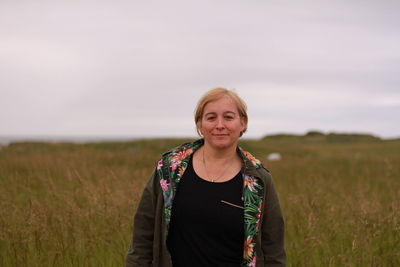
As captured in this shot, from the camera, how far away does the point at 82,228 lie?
4078 millimetres

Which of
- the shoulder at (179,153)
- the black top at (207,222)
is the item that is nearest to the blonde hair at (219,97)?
the shoulder at (179,153)

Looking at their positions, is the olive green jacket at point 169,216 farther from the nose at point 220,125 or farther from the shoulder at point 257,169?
the nose at point 220,125

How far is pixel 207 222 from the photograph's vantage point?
2.24m

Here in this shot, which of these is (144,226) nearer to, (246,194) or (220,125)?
(246,194)

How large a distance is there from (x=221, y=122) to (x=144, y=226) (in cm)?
79

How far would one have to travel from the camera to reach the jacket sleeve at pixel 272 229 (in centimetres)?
231

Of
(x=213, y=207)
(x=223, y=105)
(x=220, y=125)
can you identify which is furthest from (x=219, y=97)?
(x=213, y=207)

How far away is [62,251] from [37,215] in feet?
1.32

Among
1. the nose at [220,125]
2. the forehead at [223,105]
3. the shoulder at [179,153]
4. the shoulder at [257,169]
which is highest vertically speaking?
the forehead at [223,105]

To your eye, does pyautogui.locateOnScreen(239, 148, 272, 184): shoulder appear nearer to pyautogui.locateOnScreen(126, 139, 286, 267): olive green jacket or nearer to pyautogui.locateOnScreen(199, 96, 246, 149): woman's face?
pyautogui.locateOnScreen(126, 139, 286, 267): olive green jacket

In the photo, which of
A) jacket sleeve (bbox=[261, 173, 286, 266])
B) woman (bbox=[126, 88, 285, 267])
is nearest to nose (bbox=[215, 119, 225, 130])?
woman (bbox=[126, 88, 285, 267])

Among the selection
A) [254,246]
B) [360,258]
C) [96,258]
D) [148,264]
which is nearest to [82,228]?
[96,258]

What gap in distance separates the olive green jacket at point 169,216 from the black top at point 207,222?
0.05m

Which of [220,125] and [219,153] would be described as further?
[219,153]
